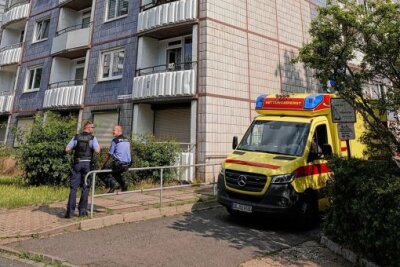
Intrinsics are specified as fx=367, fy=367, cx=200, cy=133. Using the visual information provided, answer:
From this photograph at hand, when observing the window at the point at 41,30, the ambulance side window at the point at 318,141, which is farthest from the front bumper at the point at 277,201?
the window at the point at 41,30

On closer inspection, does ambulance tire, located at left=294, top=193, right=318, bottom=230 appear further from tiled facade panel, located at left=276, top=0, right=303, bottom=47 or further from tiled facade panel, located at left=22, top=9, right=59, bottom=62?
tiled facade panel, located at left=22, top=9, right=59, bottom=62

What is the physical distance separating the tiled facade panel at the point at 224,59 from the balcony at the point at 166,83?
610mm

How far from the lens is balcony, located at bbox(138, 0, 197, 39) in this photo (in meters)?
14.4

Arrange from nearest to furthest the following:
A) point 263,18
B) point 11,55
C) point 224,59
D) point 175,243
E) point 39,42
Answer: point 175,243 < point 224,59 < point 263,18 < point 39,42 < point 11,55

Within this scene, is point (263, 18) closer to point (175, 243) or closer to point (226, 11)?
point (226, 11)

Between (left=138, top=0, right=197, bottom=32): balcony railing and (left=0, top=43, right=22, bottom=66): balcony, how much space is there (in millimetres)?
11725

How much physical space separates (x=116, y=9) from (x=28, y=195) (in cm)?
1116

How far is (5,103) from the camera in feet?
75.2

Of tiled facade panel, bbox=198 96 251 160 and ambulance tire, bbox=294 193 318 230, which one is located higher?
tiled facade panel, bbox=198 96 251 160

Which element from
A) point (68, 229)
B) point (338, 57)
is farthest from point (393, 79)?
point (68, 229)

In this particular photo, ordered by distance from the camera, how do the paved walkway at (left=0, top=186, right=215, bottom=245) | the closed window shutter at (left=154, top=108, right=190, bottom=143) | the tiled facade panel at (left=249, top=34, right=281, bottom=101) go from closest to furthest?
the paved walkway at (left=0, top=186, right=215, bottom=245)
the closed window shutter at (left=154, top=108, right=190, bottom=143)
the tiled facade panel at (left=249, top=34, right=281, bottom=101)

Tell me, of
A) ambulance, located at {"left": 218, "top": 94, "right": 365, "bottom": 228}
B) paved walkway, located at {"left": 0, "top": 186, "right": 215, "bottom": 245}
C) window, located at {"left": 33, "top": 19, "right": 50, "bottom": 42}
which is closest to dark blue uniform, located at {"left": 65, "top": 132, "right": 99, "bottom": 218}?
paved walkway, located at {"left": 0, "top": 186, "right": 215, "bottom": 245}

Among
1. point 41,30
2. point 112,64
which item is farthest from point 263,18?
point 41,30

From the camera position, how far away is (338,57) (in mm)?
7094
